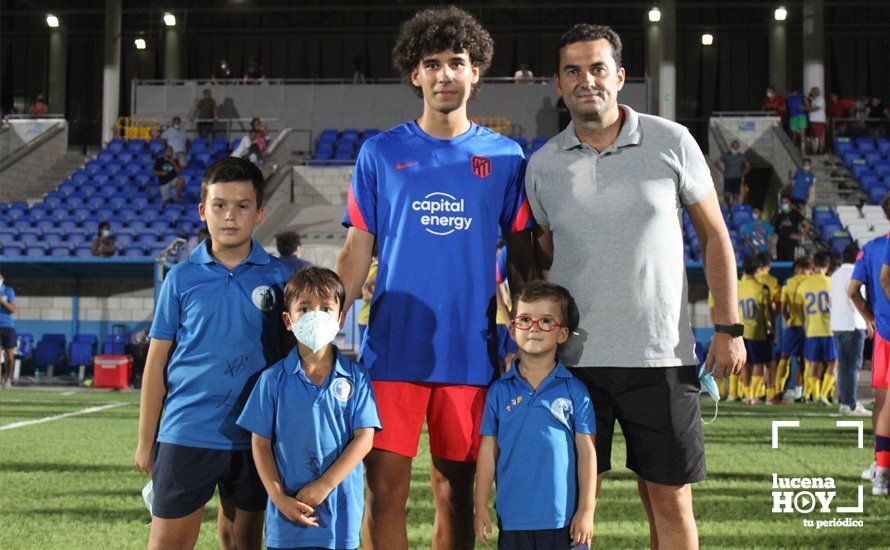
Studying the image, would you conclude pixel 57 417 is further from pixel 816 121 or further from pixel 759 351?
pixel 816 121

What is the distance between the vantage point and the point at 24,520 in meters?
5.71

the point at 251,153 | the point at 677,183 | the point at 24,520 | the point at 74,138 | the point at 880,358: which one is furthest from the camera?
the point at 74,138

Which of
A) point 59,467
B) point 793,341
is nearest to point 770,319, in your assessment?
point 793,341

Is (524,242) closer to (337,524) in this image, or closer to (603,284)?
(603,284)

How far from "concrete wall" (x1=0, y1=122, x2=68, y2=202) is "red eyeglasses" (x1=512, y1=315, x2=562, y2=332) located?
24.4 m

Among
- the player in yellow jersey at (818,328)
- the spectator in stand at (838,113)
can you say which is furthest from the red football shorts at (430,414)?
the spectator in stand at (838,113)

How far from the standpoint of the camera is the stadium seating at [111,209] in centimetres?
2080

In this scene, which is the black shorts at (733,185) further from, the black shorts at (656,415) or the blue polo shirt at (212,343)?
the blue polo shirt at (212,343)

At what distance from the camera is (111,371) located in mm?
17094

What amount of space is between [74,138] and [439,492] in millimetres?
34655

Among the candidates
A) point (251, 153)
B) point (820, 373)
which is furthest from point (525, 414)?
point (251, 153)

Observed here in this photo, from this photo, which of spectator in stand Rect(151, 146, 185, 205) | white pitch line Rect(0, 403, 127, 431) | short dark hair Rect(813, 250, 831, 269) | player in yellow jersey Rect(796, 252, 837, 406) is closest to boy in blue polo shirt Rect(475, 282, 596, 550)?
white pitch line Rect(0, 403, 127, 431)

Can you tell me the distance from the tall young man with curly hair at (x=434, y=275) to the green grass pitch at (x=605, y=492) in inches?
18.1

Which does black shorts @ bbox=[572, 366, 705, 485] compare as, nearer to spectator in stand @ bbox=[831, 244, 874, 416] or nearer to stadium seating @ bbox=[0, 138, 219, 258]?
spectator in stand @ bbox=[831, 244, 874, 416]
